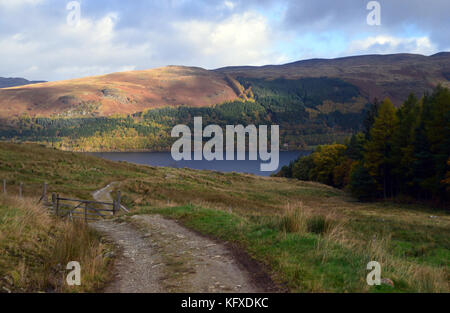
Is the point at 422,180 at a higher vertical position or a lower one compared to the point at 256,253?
lower

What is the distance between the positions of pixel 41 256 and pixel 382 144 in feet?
156

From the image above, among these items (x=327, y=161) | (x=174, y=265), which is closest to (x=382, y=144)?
(x=327, y=161)

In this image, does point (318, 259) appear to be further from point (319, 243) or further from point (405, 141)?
point (405, 141)

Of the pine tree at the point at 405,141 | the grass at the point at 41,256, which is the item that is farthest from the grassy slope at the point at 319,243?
the pine tree at the point at 405,141

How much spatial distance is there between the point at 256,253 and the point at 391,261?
10.1 feet

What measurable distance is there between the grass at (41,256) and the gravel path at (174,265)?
59 cm

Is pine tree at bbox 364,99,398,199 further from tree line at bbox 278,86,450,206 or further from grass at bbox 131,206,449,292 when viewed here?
grass at bbox 131,206,449,292

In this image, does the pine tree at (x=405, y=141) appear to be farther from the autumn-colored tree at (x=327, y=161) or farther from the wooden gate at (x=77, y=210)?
the wooden gate at (x=77, y=210)

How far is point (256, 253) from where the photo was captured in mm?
8820

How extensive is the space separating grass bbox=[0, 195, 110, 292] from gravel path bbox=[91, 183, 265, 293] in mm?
586

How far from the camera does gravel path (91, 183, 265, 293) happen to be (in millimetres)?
6719
